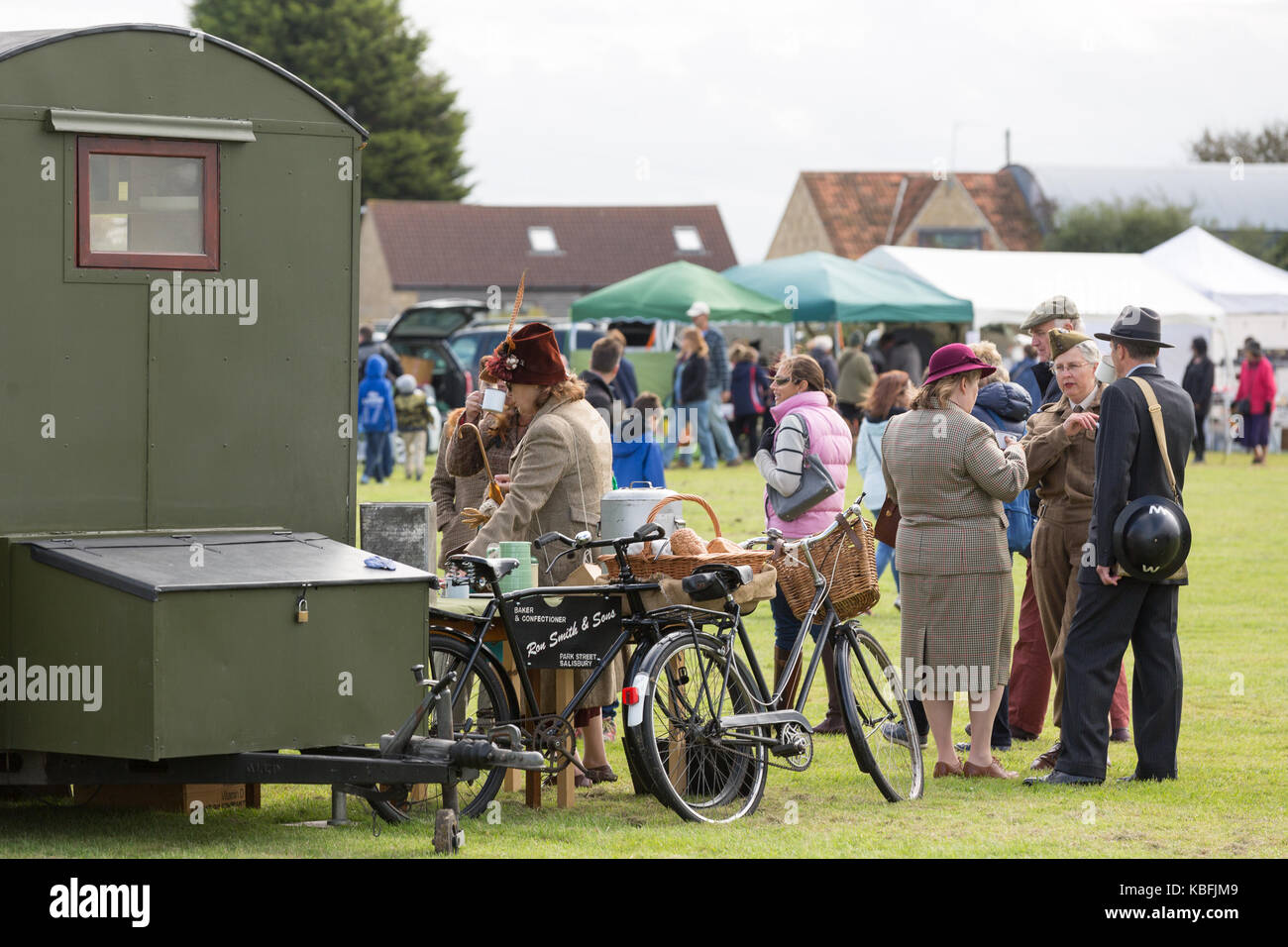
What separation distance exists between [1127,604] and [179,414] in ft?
13.1

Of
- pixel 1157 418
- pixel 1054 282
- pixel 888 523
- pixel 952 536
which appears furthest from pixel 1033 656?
pixel 1054 282

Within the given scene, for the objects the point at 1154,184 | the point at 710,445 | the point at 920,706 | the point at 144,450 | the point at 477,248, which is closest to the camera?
the point at 144,450

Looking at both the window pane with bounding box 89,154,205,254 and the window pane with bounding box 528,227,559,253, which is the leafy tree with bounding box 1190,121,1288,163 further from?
the window pane with bounding box 89,154,205,254

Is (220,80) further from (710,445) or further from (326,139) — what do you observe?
(710,445)

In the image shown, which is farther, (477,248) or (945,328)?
(477,248)

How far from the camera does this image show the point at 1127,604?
7.96 m

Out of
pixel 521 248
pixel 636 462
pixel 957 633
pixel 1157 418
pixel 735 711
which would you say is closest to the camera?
pixel 735 711

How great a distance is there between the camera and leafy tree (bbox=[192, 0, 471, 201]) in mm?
66625

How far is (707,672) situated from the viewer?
7309 mm

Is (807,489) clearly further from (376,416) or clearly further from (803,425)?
(376,416)

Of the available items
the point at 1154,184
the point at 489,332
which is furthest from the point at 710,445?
the point at 1154,184

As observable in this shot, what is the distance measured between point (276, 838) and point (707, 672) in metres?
1.75

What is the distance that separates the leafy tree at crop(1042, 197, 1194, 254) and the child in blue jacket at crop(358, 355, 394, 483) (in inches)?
1384

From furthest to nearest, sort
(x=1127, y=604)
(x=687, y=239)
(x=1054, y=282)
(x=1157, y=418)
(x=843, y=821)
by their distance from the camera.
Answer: (x=687, y=239) < (x=1054, y=282) < (x=1127, y=604) < (x=1157, y=418) < (x=843, y=821)
